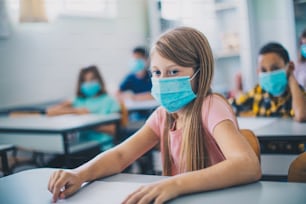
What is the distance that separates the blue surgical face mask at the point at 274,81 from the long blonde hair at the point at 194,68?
1.62ft

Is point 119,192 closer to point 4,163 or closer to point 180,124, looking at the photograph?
point 180,124

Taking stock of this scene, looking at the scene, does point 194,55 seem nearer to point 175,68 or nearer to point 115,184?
point 175,68

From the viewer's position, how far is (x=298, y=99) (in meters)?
1.35

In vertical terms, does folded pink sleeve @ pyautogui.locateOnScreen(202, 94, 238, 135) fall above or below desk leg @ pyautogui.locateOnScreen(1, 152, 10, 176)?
above

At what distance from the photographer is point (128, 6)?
6.39ft

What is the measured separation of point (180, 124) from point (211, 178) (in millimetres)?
313

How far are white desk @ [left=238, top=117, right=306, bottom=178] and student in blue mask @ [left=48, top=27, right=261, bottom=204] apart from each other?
38cm

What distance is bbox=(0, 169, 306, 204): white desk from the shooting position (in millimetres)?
623

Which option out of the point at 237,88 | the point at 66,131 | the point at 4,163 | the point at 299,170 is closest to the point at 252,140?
the point at 299,170

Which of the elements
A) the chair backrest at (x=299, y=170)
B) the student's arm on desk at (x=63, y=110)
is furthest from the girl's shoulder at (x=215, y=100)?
the student's arm on desk at (x=63, y=110)

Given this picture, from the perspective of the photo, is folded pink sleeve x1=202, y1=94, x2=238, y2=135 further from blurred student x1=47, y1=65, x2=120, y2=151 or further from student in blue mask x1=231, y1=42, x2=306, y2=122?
blurred student x1=47, y1=65, x2=120, y2=151

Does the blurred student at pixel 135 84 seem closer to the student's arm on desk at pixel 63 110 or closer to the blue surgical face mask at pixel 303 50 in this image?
the student's arm on desk at pixel 63 110

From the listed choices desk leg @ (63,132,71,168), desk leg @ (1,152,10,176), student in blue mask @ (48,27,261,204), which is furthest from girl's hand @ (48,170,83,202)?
desk leg @ (63,132,71,168)

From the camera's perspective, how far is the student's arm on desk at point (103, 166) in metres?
0.76
